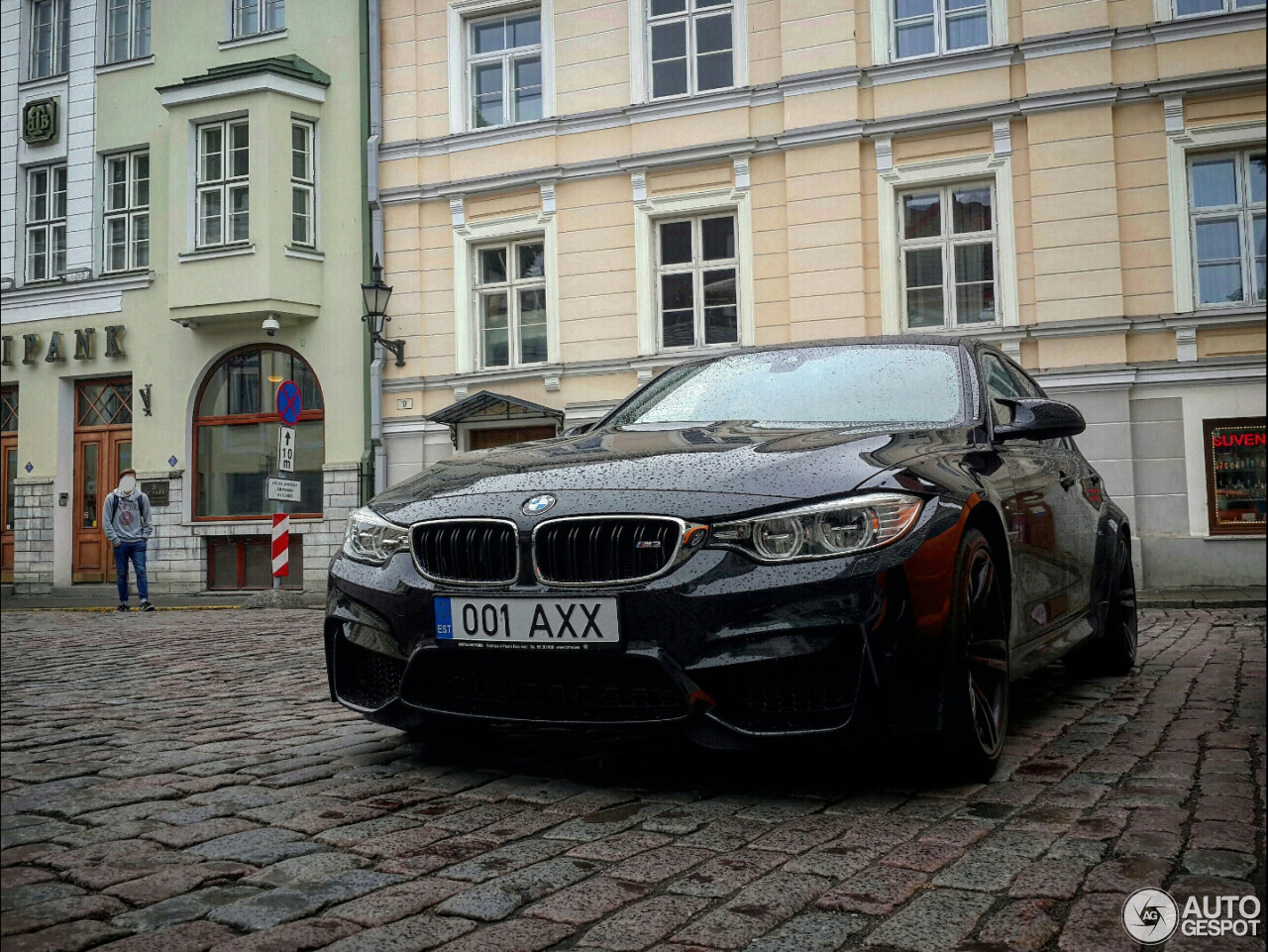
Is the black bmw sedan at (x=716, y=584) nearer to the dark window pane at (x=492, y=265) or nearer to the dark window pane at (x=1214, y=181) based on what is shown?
the dark window pane at (x=1214, y=181)

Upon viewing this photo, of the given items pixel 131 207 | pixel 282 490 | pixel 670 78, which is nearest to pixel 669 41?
pixel 670 78

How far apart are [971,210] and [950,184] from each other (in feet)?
1.36

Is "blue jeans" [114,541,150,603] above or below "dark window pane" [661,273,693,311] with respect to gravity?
below

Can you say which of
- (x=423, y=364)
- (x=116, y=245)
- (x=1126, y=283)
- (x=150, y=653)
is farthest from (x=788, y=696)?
(x=116, y=245)

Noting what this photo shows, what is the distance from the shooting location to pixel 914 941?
2385 mm

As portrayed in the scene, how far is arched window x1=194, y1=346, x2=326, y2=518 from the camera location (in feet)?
61.2

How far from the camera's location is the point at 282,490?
48.3ft

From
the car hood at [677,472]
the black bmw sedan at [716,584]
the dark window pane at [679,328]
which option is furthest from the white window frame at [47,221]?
the black bmw sedan at [716,584]

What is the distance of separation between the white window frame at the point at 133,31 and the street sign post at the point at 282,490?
10.9 m

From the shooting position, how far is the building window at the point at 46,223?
17.9 m

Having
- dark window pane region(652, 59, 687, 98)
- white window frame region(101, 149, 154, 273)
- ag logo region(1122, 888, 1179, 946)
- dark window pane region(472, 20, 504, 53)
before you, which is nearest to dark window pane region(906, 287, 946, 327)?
dark window pane region(652, 59, 687, 98)

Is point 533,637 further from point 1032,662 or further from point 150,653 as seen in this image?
point 150,653

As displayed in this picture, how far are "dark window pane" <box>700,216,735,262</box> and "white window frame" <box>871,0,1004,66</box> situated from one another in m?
2.67

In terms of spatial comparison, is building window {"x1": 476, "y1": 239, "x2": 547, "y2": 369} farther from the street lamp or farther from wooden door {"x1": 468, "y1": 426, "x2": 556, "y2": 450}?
the street lamp
